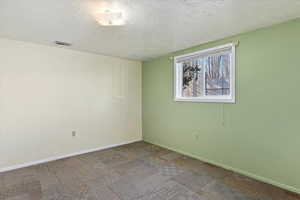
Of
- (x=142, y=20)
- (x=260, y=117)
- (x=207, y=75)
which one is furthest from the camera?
(x=207, y=75)

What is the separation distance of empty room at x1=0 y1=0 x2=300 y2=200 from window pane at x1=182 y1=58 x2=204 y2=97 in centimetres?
2

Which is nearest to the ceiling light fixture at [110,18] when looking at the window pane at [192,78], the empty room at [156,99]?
the empty room at [156,99]

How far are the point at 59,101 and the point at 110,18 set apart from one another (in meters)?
2.09

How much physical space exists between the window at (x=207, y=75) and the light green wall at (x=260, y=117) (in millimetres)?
119

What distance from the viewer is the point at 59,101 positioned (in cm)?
316

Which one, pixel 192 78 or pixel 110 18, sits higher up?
pixel 110 18

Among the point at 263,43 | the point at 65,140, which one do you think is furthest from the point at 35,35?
the point at 263,43

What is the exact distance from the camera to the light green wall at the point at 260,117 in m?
2.05

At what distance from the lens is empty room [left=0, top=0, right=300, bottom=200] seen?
1.98 meters

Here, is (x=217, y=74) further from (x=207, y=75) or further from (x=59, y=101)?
(x=59, y=101)

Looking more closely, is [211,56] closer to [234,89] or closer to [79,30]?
[234,89]

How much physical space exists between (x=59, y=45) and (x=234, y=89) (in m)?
3.30

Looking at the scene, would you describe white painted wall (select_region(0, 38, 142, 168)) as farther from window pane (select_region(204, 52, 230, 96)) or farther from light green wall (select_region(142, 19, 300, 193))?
window pane (select_region(204, 52, 230, 96))

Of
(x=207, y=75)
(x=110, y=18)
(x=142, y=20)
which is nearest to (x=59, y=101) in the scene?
(x=110, y=18)
